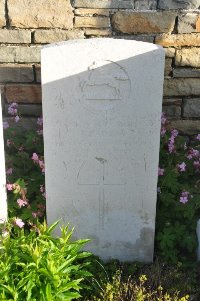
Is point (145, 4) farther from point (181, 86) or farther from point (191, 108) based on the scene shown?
point (191, 108)

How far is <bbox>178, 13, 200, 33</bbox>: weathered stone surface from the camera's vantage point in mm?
3395

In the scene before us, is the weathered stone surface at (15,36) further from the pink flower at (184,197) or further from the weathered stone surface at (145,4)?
the pink flower at (184,197)

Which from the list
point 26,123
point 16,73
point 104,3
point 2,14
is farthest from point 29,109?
point 104,3

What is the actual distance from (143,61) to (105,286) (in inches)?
51.6

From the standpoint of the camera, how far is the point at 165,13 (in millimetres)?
3375

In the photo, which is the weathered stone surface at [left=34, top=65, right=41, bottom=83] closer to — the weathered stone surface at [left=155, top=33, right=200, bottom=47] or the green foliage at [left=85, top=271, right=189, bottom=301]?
the weathered stone surface at [left=155, top=33, right=200, bottom=47]

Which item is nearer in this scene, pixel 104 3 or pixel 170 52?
pixel 104 3

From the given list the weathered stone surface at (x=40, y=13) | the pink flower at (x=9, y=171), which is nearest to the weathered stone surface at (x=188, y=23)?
the weathered stone surface at (x=40, y=13)

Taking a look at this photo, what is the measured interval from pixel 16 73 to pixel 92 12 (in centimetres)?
75

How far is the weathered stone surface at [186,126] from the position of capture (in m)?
3.73

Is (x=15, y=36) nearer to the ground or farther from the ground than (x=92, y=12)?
nearer to the ground

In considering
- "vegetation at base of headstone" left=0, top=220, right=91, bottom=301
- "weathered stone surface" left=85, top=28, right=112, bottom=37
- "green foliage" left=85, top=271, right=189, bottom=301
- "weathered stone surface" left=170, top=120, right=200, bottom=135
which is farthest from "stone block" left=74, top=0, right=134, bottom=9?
"green foliage" left=85, top=271, right=189, bottom=301

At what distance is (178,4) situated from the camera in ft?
11.0

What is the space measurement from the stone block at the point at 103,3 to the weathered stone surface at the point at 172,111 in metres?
0.86
